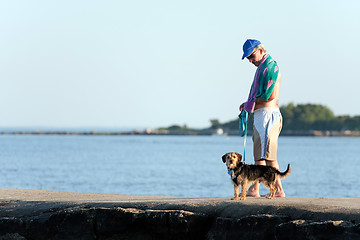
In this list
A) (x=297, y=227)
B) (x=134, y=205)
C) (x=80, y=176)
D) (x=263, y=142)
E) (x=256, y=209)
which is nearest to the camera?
(x=297, y=227)

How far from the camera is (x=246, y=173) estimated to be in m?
10.4

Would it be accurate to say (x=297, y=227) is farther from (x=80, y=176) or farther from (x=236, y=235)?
(x=80, y=176)

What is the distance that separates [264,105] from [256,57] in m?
0.69

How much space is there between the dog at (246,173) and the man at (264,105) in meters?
0.45

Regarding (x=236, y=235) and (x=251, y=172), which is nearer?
(x=236, y=235)

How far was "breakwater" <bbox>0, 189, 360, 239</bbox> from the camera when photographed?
877cm

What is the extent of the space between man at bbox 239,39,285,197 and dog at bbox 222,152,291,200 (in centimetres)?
45

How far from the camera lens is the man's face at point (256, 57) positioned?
1105cm

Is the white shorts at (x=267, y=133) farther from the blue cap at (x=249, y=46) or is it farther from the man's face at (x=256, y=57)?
the blue cap at (x=249, y=46)

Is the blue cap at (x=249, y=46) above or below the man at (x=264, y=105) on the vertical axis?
above

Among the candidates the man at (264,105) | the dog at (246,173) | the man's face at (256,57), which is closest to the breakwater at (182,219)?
the dog at (246,173)

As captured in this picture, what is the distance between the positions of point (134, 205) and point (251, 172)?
5.26 feet

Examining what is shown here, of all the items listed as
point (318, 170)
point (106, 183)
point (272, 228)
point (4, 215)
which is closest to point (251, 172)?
point (272, 228)

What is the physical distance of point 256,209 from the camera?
30.7ft
